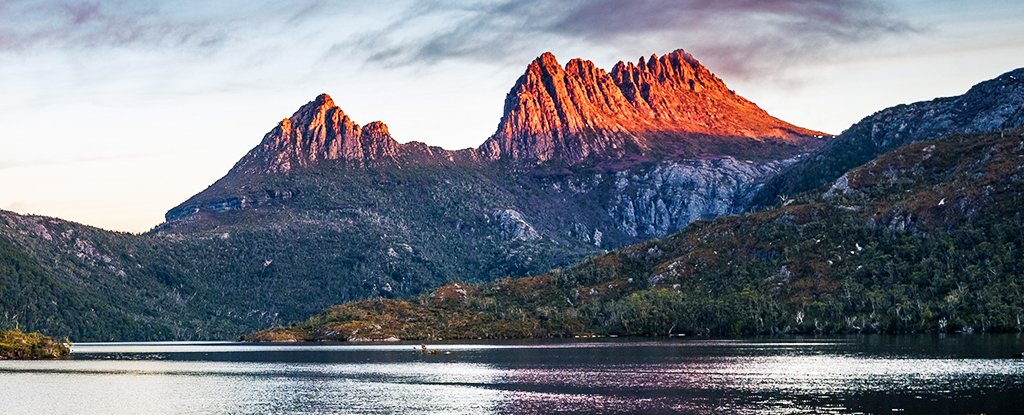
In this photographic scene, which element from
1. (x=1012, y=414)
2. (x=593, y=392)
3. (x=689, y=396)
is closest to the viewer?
(x=1012, y=414)

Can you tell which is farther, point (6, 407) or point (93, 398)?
point (93, 398)

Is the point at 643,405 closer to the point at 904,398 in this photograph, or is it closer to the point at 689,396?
the point at 689,396

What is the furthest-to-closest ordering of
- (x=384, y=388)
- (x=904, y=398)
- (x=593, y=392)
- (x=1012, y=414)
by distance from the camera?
(x=384, y=388), (x=593, y=392), (x=904, y=398), (x=1012, y=414)

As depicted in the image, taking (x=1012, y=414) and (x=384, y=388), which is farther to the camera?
(x=384, y=388)

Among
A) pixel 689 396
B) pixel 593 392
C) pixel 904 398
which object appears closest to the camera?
pixel 904 398

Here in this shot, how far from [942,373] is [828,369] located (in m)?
24.8

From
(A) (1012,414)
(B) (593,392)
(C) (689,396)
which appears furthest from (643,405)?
(A) (1012,414)

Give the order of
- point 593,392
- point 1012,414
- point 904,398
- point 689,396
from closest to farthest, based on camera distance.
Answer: point 1012,414 → point 904,398 → point 689,396 → point 593,392

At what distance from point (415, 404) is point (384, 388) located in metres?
32.9

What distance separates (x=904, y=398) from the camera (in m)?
143

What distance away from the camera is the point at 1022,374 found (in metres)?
164

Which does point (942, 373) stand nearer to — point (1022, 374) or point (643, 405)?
point (1022, 374)

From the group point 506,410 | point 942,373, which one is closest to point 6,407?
Answer: point 506,410

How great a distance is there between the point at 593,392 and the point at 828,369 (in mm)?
51651
